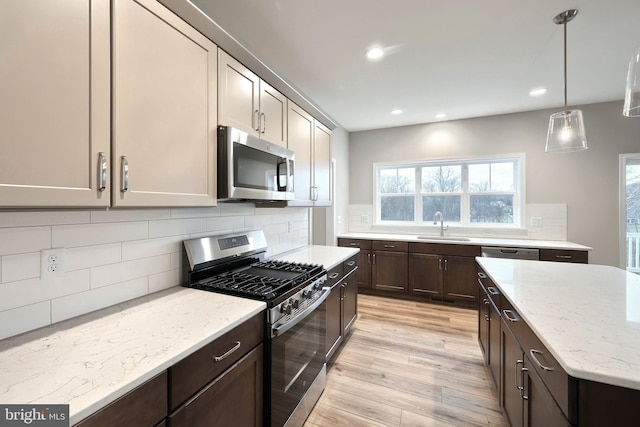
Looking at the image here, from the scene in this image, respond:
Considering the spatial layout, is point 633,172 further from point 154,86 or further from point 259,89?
point 154,86

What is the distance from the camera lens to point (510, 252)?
3.40 m

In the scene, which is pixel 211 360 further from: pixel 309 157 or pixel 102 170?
pixel 309 157

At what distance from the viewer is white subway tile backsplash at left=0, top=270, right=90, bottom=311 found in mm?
981

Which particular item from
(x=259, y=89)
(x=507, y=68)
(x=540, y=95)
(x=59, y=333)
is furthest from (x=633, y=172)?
(x=59, y=333)

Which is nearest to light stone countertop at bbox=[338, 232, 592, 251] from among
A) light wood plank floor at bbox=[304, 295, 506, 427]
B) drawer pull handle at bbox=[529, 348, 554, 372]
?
light wood plank floor at bbox=[304, 295, 506, 427]

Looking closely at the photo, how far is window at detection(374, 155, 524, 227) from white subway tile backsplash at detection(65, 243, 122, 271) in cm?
403

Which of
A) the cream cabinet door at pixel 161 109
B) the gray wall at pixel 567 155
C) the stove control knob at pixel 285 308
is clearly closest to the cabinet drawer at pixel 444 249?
the gray wall at pixel 567 155

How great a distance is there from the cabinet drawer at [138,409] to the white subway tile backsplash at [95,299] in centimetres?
64

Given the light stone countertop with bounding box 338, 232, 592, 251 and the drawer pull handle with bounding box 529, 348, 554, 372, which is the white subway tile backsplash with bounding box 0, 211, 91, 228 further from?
the light stone countertop with bounding box 338, 232, 592, 251

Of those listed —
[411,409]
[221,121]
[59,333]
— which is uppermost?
[221,121]

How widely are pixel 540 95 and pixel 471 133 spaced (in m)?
0.95

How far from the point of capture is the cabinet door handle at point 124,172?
1040mm

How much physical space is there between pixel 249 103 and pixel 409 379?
94.0 inches

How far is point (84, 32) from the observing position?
3.05 feet
